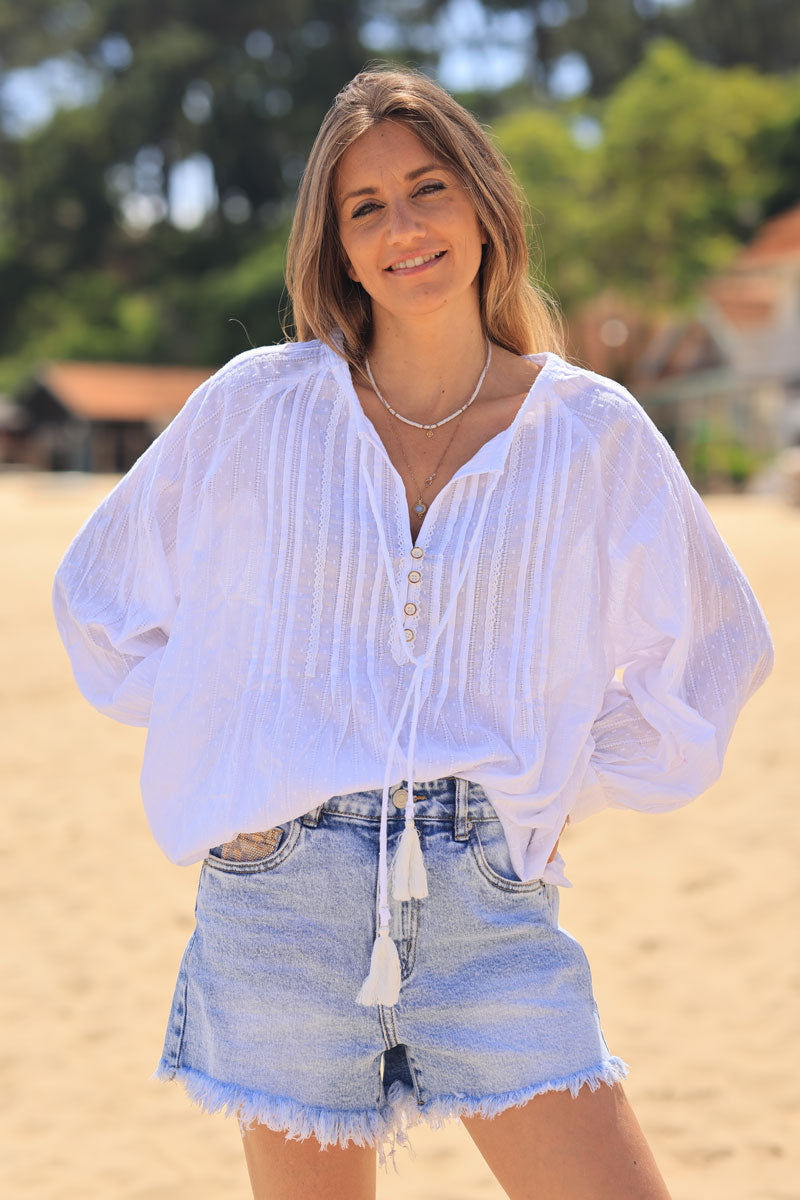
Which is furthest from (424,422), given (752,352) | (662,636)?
(752,352)

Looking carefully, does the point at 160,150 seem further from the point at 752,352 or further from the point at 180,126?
the point at 752,352

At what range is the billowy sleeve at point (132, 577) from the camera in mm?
1969

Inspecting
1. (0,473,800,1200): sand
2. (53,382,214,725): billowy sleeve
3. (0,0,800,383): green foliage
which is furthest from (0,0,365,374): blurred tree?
(53,382,214,725): billowy sleeve

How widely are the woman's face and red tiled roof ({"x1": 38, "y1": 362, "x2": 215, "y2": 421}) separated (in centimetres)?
3790

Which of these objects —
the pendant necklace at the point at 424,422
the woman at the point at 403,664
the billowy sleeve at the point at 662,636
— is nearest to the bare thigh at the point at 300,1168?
the woman at the point at 403,664

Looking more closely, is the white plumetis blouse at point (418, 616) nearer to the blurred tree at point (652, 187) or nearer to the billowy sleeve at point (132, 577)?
the billowy sleeve at point (132, 577)

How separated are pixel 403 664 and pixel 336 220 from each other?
27.3 inches

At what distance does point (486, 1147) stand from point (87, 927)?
11.8ft

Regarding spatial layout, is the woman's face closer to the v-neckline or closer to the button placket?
the v-neckline

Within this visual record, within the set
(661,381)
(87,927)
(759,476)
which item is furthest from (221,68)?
(87,927)

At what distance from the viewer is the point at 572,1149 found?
1683 millimetres

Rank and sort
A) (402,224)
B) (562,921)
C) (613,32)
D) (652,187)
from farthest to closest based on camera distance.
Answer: (613,32)
(652,187)
(562,921)
(402,224)

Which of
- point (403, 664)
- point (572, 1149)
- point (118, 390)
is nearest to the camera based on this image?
point (572, 1149)

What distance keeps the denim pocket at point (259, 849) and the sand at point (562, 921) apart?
190 cm
